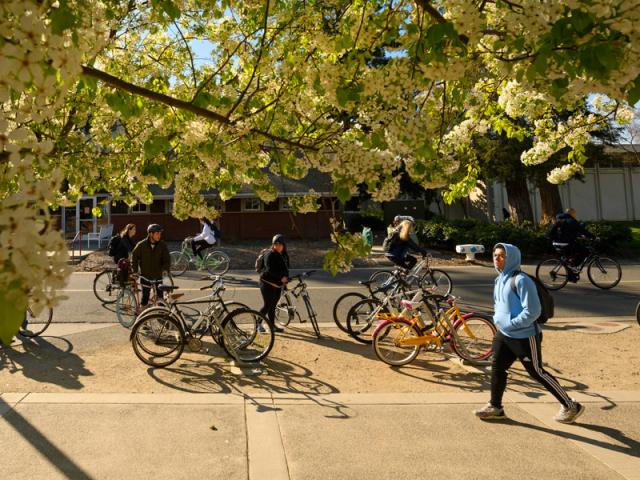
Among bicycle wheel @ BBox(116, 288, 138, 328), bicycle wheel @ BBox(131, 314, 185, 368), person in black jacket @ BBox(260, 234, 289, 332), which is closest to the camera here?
bicycle wheel @ BBox(131, 314, 185, 368)

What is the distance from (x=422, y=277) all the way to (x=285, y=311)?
338cm

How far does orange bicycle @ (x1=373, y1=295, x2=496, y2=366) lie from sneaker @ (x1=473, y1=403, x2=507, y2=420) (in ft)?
5.92

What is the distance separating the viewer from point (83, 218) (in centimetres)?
2941

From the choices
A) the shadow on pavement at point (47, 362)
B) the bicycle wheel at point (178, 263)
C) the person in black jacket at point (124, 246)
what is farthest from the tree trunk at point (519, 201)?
the shadow on pavement at point (47, 362)

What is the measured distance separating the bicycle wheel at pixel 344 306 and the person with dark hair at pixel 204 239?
25.9 ft

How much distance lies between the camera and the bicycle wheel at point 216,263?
52.3 feet

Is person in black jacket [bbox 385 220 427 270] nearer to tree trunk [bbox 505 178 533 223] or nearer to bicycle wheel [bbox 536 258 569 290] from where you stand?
bicycle wheel [bbox 536 258 569 290]

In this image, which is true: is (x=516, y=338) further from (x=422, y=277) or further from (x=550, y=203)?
(x=550, y=203)

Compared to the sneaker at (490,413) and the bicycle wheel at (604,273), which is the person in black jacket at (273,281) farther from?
the bicycle wheel at (604,273)

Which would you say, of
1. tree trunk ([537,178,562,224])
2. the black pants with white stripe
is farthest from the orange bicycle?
tree trunk ([537,178,562,224])

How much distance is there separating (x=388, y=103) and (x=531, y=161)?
5.16m

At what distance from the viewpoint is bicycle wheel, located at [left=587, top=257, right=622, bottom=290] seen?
40.7 feet

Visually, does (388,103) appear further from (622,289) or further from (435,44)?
(622,289)

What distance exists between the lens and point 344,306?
8766mm
